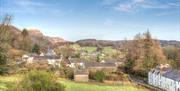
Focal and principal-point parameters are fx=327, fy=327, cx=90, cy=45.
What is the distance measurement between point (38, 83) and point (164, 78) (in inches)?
1093

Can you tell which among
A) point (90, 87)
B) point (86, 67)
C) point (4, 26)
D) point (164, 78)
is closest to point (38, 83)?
point (4, 26)

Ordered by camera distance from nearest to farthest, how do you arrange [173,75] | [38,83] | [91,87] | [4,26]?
[38,83]
[4,26]
[91,87]
[173,75]

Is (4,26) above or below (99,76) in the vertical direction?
above

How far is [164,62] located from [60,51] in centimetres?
2950

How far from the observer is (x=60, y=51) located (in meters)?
76.9

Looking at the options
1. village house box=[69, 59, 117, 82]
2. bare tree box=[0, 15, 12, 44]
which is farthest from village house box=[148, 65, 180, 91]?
bare tree box=[0, 15, 12, 44]

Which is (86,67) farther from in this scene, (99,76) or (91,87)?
(91,87)

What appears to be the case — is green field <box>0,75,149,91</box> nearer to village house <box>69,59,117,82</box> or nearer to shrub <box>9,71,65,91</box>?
village house <box>69,59,117,82</box>

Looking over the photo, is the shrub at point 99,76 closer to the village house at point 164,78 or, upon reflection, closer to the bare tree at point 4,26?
the village house at point 164,78

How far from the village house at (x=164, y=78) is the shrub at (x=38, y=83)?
22599mm

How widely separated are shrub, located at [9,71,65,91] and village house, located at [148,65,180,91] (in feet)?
74.1

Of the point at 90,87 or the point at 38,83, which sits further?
the point at 90,87

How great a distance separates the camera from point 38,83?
Answer: 72.1ft

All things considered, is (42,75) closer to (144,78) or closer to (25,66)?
(25,66)
